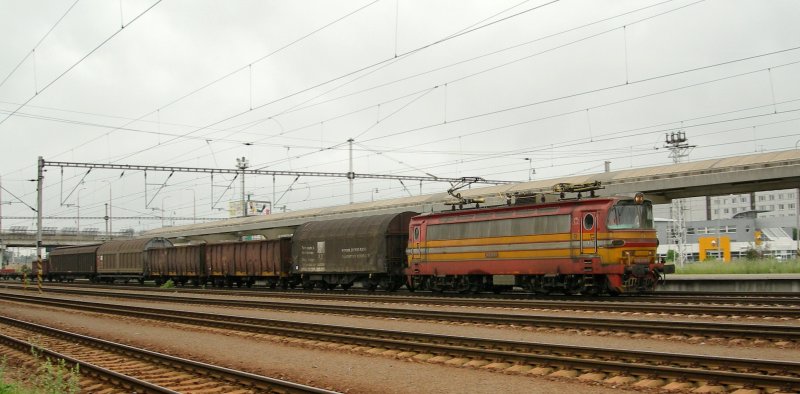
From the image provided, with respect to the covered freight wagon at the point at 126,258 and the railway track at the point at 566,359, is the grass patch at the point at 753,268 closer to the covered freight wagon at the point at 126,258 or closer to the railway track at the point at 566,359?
the railway track at the point at 566,359

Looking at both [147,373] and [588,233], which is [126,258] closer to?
[588,233]

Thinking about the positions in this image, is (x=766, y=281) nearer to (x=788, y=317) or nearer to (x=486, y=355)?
(x=788, y=317)

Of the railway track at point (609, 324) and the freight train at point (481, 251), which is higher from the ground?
the freight train at point (481, 251)

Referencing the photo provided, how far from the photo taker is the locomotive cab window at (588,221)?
2116 centimetres

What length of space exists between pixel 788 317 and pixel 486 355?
8103mm

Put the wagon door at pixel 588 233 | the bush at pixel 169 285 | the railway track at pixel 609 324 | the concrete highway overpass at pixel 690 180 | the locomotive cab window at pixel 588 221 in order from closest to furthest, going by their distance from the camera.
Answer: the railway track at pixel 609 324, the wagon door at pixel 588 233, the locomotive cab window at pixel 588 221, the concrete highway overpass at pixel 690 180, the bush at pixel 169 285

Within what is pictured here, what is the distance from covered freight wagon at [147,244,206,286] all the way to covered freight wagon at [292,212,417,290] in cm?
1063

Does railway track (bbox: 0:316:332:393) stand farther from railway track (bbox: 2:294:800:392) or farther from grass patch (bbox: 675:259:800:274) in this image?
grass patch (bbox: 675:259:800:274)

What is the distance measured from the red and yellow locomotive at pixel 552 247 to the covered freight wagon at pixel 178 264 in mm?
20742

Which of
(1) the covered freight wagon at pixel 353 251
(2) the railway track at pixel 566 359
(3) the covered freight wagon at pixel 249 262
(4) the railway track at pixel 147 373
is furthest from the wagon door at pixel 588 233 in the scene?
(3) the covered freight wagon at pixel 249 262

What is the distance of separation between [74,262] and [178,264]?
1979 cm

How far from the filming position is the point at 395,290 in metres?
30.5

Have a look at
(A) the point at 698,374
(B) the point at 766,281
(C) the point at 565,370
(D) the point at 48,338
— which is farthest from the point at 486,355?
(B) the point at 766,281

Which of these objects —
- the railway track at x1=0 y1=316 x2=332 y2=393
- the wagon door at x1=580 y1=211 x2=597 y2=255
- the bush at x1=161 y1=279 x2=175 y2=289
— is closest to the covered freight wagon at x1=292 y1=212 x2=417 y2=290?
the wagon door at x1=580 y1=211 x2=597 y2=255
